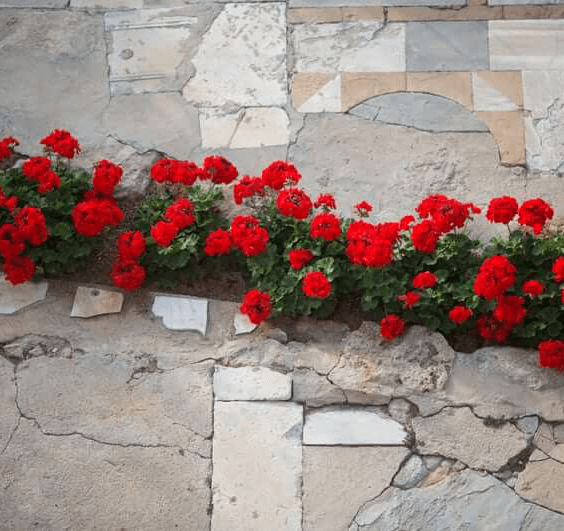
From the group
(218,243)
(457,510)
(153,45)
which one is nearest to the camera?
(457,510)

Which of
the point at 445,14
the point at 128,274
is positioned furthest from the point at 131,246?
the point at 445,14

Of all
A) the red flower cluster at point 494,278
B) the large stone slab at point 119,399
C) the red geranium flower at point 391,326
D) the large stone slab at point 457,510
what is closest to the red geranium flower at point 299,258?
the red geranium flower at point 391,326

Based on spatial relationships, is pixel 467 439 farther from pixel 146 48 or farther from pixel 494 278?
pixel 146 48

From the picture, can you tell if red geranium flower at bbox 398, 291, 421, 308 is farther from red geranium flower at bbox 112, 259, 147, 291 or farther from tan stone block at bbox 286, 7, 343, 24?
tan stone block at bbox 286, 7, 343, 24

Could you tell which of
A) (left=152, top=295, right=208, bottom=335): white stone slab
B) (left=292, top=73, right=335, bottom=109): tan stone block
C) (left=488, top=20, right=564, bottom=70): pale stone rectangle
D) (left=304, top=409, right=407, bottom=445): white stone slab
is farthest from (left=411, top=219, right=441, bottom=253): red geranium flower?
(left=488, top=20, right=564, bottom=70): pale stone rectangle

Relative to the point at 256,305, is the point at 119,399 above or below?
below

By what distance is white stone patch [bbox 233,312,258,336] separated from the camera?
143 inches

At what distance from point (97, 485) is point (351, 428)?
3.13 ft

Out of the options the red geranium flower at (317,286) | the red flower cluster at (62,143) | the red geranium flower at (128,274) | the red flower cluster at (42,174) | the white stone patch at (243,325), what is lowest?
the white stone patch at (243,325)

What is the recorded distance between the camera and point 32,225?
11.7ft

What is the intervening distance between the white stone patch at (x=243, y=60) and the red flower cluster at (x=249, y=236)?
87cm

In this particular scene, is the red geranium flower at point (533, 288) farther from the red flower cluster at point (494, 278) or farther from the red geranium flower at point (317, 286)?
the red geranium flower at point (317, 286)

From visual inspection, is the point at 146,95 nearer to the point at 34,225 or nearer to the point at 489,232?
the point at 34,225

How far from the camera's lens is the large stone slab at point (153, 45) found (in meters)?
4.38
